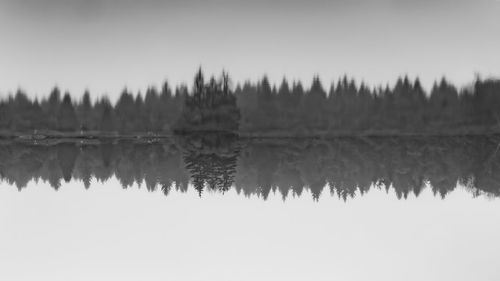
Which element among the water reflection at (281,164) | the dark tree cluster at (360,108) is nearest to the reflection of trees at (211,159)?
the water reflection at (281,164)

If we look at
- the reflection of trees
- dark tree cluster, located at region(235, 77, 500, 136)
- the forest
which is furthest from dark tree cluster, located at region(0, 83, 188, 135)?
dark tree cluster, located at region(235, 77, 500, 136)

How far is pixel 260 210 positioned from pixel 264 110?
0.44 meters

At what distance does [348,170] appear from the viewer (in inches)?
→ 69.3

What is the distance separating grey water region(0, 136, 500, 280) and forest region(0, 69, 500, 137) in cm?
6

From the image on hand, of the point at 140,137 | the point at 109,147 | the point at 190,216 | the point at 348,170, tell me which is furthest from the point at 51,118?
the point at 348,170

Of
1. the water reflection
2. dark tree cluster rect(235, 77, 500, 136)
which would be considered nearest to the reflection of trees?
the water reflection

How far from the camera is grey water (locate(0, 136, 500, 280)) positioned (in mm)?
1759

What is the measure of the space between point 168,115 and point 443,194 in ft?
4.06

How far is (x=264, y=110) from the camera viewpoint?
1782 mm

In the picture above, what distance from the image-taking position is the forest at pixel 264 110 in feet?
5.79

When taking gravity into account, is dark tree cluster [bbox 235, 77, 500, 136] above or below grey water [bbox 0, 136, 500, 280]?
above

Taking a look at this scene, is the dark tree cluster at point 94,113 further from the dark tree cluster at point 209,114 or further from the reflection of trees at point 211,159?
the reflection of trees at point 211,159

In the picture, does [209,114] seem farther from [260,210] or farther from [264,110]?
[260,210]

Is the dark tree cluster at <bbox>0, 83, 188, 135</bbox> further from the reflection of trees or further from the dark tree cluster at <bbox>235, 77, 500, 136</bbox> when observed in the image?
the dark tree cluster at <bbox>235, 77, 500, 136</bbox>
